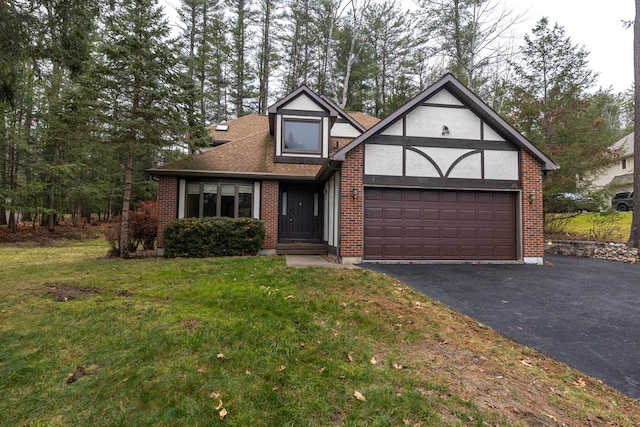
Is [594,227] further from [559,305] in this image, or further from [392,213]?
[559,305]

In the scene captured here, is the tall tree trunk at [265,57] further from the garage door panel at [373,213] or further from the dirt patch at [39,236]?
the garage door panel at [373,213]

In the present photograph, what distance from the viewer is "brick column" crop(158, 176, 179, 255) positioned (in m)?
10.8

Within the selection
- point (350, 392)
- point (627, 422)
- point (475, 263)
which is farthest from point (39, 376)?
point (475, 263)

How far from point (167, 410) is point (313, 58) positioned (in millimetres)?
24201

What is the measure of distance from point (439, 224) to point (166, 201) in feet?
28.8

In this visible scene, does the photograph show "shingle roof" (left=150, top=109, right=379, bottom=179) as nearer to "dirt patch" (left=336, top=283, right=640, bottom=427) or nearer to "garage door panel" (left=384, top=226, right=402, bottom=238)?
"garage door panel" (left=384, top=226, right=402, bottom=238)

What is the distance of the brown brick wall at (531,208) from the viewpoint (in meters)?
9.38

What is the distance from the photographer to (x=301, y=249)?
37.3 ft

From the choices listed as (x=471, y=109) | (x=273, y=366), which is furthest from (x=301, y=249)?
(x=273, y=366)

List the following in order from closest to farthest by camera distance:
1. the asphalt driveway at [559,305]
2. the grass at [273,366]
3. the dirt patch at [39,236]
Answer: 1. the grass at [273,366]
2. the asphalt driveway at [559,305]
3. the dirt patch at [39,236]

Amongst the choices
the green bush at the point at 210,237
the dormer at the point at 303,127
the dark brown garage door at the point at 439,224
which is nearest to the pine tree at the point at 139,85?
the green bush at the point at 210,237

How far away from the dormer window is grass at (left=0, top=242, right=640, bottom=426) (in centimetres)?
807

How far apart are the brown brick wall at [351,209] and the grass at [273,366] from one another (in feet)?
11.5

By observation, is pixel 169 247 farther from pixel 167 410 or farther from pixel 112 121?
pixel 167 410
